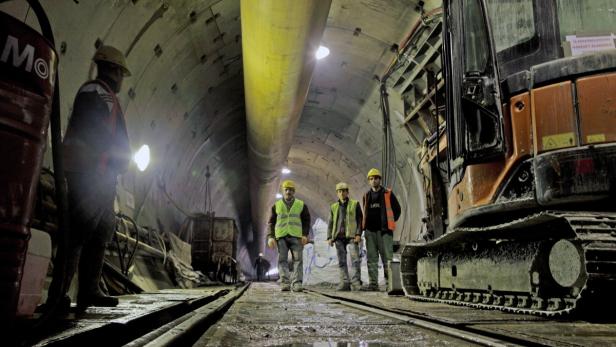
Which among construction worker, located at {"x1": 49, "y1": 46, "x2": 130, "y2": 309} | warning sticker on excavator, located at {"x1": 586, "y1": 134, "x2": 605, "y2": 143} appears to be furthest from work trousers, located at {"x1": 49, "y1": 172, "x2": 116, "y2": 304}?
warning sticker on excavator, located at {"x1": 586, "y1": 134, "x2": 605, "y2": 143}

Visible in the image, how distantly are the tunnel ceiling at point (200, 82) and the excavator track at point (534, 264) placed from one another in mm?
3795

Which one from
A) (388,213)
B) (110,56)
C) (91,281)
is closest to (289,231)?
(388,213)

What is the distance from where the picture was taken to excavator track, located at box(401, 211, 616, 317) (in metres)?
2.67

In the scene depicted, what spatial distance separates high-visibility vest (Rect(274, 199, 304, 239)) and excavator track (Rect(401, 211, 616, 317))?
11.1ft

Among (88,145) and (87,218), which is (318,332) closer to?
(87,218)

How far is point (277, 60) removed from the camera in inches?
236

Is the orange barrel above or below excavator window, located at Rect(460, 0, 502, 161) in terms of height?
below

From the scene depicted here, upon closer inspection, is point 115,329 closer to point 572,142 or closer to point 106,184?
point 106,184

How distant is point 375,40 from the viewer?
841 cm

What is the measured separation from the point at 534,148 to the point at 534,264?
0.76 m

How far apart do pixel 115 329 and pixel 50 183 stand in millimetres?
2134

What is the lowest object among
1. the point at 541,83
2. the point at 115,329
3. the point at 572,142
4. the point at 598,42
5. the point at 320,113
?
the point at 115,329

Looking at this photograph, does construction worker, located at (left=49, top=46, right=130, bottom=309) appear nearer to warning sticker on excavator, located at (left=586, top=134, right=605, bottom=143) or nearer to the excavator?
the excavator

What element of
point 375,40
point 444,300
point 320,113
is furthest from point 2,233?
point 320,113
